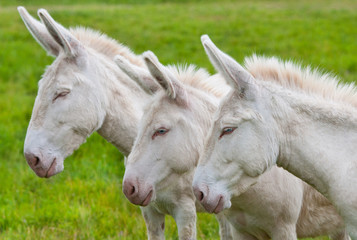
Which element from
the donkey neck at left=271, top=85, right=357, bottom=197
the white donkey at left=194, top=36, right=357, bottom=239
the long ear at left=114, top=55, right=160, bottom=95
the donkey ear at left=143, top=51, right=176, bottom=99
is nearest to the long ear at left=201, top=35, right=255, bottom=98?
the white donkey at left=194, top=36, right=357, bottom=239

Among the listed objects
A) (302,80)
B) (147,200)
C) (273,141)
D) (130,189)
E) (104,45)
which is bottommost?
(147,200)

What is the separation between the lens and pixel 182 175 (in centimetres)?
443

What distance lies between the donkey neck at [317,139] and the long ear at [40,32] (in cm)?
210

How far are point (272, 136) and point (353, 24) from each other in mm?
13465

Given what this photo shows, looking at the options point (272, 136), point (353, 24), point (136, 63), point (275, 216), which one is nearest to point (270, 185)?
point (275, 216)

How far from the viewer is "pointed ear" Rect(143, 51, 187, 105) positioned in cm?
409

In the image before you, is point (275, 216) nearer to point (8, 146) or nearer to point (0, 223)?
point (0, 223)

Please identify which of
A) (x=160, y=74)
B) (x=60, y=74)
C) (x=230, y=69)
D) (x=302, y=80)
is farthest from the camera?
(x=60, y=74)

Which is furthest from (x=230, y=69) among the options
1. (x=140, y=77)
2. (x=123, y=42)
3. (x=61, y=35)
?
(x=123, y=42)

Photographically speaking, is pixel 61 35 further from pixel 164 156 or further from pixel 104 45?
pixel 164 156

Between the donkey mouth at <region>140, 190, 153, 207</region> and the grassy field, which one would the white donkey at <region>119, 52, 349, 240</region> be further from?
the grassy field

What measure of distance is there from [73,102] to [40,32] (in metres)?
0.72

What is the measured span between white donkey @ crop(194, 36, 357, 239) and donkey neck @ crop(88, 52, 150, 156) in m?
1.23

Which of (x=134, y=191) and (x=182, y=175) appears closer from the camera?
(x=134, y=191)
